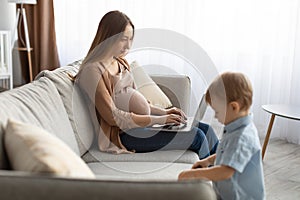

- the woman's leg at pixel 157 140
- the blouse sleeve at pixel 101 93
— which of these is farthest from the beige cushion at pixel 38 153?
the woman's leg at pixel 157 140

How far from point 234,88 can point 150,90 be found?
129 centimetres

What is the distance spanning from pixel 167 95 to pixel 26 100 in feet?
4.24

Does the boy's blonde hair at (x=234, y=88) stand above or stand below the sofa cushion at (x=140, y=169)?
above

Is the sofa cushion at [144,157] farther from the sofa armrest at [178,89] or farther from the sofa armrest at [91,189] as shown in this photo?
the sofa armrest at [91,189]

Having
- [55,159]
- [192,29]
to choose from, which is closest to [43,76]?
[55,159]

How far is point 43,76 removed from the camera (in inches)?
93.0

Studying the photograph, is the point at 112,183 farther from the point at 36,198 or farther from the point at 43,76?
the point at 43,76

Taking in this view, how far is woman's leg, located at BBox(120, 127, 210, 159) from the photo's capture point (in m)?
2.39

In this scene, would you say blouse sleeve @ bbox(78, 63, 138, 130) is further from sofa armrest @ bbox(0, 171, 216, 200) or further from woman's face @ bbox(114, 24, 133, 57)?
sofa armrest @ bbox(0, 171, 216, 200)

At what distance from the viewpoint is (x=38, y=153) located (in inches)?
51.1

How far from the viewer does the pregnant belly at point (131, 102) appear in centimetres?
243

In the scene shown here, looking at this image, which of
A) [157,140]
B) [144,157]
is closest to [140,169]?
[144,157]

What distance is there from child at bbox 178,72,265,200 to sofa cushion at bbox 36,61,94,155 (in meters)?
0.74

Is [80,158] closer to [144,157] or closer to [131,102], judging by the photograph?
[144,157]
